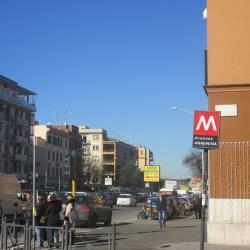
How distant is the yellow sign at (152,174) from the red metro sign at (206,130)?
46802mm

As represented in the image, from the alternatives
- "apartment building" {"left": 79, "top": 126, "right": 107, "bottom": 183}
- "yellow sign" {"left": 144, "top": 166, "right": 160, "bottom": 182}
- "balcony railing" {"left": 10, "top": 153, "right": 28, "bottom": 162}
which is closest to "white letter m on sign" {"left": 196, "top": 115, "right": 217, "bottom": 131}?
"yellow sign" {"left": 144, "top": 166, "right": 160, "bottom": 182}

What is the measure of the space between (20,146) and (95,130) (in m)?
69.1

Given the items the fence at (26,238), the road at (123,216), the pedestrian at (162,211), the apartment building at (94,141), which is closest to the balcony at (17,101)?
the road at (123,216)

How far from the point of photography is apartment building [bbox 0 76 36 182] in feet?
302

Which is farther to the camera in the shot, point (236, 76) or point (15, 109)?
point (15, 109)

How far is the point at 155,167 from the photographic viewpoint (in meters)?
59.2

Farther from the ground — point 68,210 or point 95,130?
point 95,130

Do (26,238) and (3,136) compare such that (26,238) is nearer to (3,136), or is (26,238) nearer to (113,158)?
(3,136)

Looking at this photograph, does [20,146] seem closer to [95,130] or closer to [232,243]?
[95,130]

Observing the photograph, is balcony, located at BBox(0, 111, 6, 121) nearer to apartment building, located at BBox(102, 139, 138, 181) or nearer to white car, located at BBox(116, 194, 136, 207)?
white car, located at BBox(116, 194, 136, 207)

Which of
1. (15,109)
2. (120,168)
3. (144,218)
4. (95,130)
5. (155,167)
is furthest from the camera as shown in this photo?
(95,130)

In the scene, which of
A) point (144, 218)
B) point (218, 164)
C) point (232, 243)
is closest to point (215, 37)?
point (218, 164)

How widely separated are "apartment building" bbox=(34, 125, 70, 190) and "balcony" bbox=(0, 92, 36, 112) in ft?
16.3

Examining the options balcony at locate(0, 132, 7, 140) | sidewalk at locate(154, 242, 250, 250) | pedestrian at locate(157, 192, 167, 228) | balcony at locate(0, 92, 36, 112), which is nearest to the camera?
sidewalk at locate(154, 242, 250, 250)
